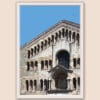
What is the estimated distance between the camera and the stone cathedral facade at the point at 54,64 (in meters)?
4.79

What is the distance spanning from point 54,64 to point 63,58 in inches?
4.1

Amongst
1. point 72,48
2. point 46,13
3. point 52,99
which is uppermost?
point 46,13

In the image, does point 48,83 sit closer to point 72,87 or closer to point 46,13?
point 72,87

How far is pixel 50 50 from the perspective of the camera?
15.9 feet

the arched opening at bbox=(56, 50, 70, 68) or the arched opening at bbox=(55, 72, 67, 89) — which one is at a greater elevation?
the arched opening at bbox=(56, 50, 70, 68)

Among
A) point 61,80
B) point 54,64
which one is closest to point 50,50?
point 54,64

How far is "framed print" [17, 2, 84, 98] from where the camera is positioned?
4.78 m

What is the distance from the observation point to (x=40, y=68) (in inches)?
190

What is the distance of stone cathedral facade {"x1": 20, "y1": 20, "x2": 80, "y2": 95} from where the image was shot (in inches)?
189

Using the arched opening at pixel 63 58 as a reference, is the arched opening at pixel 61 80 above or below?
below

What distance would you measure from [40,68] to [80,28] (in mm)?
532

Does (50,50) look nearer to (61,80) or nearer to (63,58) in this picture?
(63,58)
